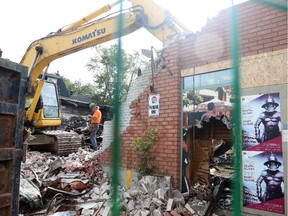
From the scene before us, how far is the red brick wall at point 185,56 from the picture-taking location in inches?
156

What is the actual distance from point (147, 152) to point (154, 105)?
903mm

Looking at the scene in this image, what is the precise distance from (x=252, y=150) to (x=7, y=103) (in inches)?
124

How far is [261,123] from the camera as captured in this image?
3.86m

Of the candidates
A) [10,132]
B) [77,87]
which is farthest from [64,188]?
[77,87]

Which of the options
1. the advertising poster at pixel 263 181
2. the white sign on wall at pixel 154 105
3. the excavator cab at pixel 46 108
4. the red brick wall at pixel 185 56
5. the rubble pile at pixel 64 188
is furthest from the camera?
the excavator cab at pixel 46 108

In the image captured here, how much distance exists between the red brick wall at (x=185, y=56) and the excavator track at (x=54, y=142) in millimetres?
4957

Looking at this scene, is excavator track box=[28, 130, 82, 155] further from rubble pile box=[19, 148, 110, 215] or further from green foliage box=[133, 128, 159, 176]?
green foliage box=[133, 128, 159, 176]

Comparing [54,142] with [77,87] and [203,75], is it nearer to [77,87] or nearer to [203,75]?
[203,75]

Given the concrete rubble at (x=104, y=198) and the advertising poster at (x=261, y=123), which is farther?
the concrete rubble at (x=104, y=198)

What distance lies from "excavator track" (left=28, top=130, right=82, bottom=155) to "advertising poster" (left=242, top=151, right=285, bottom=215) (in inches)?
299

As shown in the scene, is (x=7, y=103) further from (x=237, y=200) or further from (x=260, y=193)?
(x=260, y=193)

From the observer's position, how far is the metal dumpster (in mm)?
2424

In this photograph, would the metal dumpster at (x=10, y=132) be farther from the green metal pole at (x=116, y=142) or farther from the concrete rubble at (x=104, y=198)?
the concrete rubble at (x=104, y=198)

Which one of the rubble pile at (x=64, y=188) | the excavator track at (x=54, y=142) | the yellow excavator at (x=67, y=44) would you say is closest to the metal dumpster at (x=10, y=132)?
the yellow excavator at (x=67, y=44)
